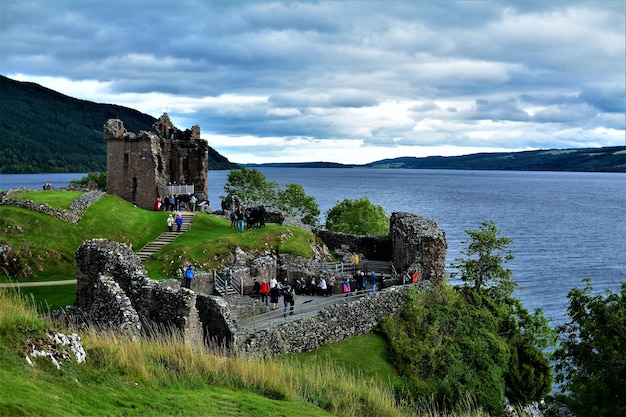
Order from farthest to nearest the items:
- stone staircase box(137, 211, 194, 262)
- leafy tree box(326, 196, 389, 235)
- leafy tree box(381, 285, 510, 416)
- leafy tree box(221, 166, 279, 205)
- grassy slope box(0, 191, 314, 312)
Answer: leafy tree box(221, 166, 279, 205), leafy tree box(326, 196, 389, 235), stone staircase box(137, 211, 194, 262), grassy slope box(0, 191, 314, 312), leafy tree box(381, 285, 510, 416)

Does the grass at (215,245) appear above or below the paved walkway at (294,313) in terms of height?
above

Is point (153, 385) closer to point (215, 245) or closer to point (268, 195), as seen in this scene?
point (215, 245)

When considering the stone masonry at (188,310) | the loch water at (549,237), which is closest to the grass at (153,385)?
the stone masonry at (188,310)

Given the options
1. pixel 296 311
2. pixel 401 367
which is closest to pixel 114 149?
pixel 296 311

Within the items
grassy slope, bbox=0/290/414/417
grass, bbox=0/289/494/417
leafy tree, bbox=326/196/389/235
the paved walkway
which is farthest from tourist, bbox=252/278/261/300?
leafy tree, bbox=326/196/389/235

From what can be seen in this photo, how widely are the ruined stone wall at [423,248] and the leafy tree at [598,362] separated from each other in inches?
312

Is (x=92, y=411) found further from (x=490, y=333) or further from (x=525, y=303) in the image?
(x=525, y=303)

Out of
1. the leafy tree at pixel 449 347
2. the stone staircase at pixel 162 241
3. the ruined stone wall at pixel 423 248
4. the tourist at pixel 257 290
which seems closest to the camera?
the leafy tree at pixel 449 347

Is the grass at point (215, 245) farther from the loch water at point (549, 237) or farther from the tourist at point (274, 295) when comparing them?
the loch water at point (549, 237)

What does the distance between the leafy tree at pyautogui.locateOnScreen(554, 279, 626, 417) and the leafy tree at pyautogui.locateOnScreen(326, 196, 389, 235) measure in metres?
45.1

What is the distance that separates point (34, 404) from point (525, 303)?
60.8 metres

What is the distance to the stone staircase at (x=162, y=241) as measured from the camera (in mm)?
38531

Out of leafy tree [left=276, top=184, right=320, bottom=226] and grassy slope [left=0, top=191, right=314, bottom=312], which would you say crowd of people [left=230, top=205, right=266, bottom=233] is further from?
leafy tree [left=276, top=184, right=320, bottom=226]

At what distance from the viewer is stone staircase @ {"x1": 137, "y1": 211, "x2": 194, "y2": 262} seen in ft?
126
